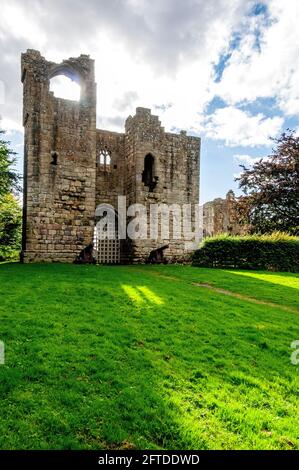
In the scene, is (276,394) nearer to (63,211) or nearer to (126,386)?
(126,386)

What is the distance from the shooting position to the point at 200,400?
4.81 metres

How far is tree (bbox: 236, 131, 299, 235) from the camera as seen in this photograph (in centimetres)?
2806

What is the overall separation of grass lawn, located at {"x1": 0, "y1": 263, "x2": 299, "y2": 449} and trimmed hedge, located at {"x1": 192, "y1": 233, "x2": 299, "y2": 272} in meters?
10.5

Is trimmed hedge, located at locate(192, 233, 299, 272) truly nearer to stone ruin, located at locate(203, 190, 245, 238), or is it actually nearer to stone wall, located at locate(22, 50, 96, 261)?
stone wall, located at locate(22, 50, 96, 261)

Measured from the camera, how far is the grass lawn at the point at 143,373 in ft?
13.1

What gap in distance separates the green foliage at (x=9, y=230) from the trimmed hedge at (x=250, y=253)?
1239 centimetres

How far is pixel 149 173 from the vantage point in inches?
875

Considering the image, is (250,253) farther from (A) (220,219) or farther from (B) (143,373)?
(A) (220,219)

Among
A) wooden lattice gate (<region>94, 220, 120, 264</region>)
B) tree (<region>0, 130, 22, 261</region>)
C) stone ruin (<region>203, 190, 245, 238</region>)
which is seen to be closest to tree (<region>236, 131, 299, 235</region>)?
stone ruin (<region>203, 190, 245, 238</region>)

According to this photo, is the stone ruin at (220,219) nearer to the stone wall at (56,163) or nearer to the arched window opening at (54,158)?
the stone wall at (56,163)

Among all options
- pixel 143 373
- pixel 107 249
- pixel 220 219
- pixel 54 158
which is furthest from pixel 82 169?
pixel 220 219
